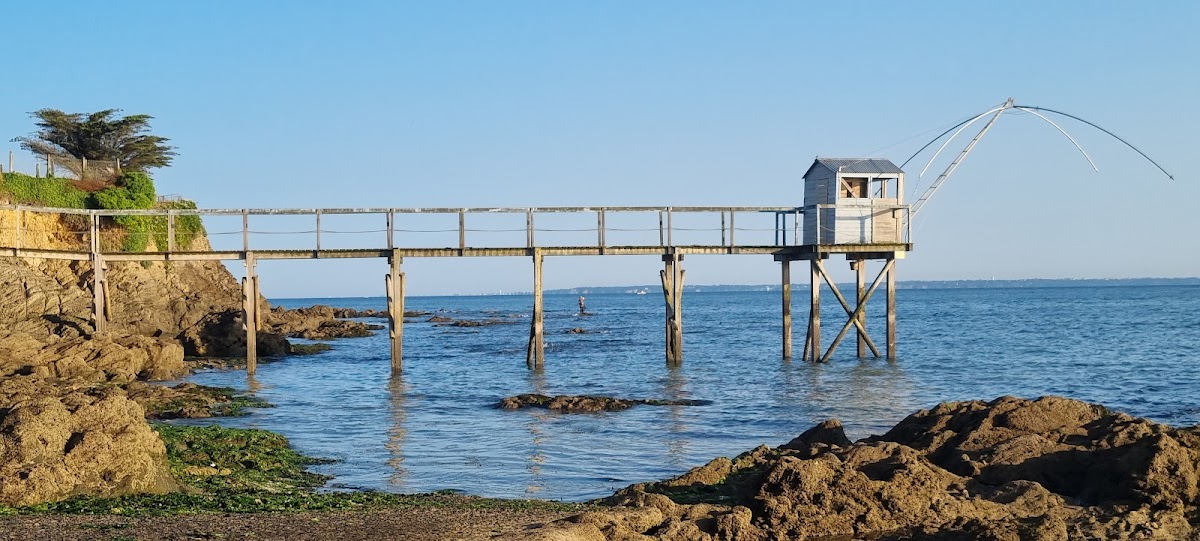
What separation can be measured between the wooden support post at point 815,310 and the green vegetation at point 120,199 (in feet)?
65.6

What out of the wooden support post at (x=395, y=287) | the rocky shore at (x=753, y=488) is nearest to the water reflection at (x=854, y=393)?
the rocky shore at (x=753, y=488)

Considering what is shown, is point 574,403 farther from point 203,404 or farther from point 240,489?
point 240,489

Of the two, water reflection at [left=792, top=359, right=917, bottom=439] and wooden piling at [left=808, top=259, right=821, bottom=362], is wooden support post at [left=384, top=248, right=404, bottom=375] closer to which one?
water reflection at [left=792, top=359, right=917, bottom=439]

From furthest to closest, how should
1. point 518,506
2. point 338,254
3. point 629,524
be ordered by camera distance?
point 338,254 < point 518,506 < point 629,524

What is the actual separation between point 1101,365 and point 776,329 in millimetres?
28425

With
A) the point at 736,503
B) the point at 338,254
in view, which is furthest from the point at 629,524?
the point at 338,254

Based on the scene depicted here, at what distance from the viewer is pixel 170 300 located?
39781 millimetres

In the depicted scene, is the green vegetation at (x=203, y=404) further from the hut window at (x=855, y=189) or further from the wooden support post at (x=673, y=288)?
the hut window at (x=855, y=189)

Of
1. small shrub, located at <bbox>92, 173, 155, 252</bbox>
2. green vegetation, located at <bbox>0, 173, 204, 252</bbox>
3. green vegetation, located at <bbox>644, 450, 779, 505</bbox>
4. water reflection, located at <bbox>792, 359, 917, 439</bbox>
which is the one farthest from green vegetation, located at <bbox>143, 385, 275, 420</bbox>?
small shrub, located at <bbox>92, 173, 155, 252</bbox>

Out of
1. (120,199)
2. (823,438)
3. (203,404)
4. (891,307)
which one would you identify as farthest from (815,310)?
(120,199)

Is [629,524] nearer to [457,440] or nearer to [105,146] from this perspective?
[457,440]

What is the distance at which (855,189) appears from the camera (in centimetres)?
2897

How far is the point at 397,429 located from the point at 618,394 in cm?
745

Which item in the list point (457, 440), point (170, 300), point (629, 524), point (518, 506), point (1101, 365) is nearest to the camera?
point (629, 524)
